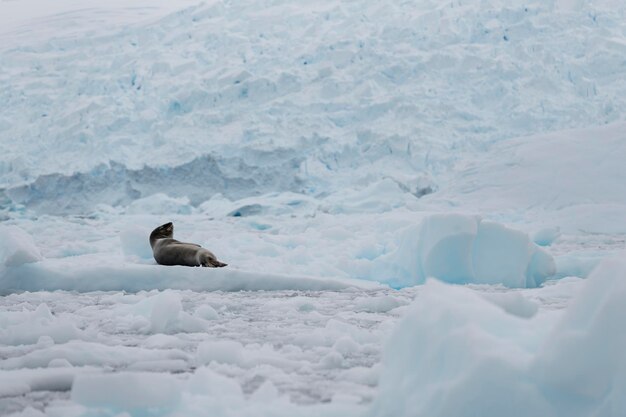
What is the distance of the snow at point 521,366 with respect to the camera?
1385 mm

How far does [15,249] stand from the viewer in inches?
164

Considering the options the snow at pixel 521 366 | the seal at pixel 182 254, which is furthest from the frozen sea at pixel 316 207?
the seal at pixel 182 254

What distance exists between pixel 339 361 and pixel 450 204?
322 inches

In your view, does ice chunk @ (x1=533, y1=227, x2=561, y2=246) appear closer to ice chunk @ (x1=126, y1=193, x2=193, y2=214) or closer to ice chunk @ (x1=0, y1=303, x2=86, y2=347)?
ice chunk @ (x1=0, y1=303, x2=86, y2=347)

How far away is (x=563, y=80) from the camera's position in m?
13.7

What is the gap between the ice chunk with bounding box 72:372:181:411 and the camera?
1609 millimetres

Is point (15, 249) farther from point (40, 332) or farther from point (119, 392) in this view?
point (119, 392)

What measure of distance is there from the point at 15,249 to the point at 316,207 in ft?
25.8

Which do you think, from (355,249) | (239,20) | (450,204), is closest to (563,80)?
(450,204)

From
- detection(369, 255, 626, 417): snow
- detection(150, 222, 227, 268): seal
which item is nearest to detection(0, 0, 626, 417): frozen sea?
detection(369, 255, 626, 417): snow

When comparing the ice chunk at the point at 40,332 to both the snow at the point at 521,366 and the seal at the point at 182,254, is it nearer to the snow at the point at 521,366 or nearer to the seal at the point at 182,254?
the snow at the point at 521,366

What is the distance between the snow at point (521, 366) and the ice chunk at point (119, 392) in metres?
0.51

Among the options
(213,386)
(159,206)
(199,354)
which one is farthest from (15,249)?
(159,206)

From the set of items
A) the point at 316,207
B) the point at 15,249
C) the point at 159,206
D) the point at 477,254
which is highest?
the point at 15,249
